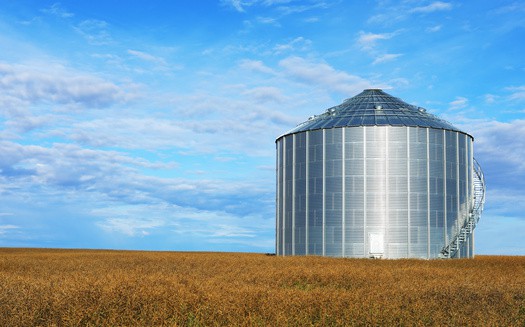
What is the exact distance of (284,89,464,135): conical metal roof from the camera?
4747 centimetres

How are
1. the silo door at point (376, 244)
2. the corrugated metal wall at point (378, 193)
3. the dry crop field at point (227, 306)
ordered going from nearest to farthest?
the dry crop field at point (227, 306) < the silo door at point (376, 244) < the corrugated metal wall at point (378, 193)

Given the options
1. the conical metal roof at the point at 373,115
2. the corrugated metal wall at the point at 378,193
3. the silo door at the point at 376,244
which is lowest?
the silo door at the point at 376,244

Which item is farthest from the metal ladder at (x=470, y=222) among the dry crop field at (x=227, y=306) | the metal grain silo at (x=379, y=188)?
the dry crop field at (x=227, y=306)

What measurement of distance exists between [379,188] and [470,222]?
33.8ft

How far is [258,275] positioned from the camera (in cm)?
2302

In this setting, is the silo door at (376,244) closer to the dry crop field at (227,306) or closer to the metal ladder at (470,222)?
the metal ladder at (470,222)

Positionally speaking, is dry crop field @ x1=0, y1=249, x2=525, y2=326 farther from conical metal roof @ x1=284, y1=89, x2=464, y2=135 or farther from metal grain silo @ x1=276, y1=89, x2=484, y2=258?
conical metal roof @ x1=284, y1=89, x2=464, y2=135

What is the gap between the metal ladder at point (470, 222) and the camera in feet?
153

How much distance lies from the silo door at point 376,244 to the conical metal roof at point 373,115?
9.20 m

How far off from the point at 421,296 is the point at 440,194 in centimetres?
3134

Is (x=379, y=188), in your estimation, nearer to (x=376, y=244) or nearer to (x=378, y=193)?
(x=378, y=193)

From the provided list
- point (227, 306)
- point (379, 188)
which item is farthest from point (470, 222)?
point (227, 306)

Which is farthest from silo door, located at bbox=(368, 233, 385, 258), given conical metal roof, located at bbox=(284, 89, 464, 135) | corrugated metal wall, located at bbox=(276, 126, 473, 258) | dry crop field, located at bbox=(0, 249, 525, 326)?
dry crop field, located at bbox=(0, 249, 525, 326)

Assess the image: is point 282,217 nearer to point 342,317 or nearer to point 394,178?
point 394,178
